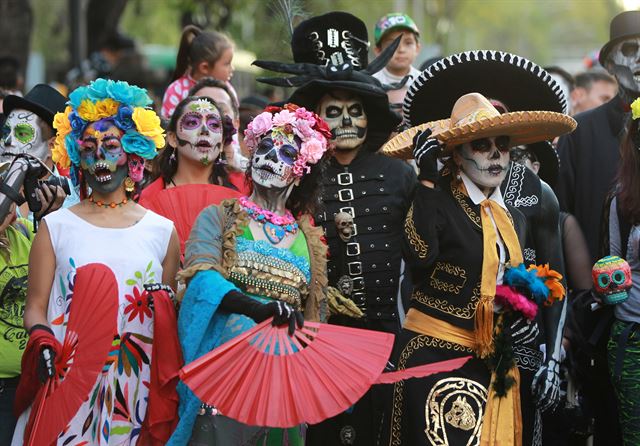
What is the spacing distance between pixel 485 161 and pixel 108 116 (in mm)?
2010

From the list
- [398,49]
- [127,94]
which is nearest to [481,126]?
[127,94]

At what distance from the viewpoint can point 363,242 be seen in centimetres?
→ 773

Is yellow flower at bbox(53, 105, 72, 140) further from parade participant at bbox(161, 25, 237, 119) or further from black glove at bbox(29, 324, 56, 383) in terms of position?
parade participant at bbox(161, 25, 237, 119)

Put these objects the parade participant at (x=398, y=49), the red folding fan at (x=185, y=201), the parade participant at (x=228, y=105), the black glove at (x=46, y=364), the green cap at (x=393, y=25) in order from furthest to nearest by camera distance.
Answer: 1. the green cap at (x=393, y=25)
2. the parade participant at (x=398, y=49)
3. the parade participant at (x=228, y=105)
4. the red folding fan at (x=185, y=201)
5. the black glove at (x=46, y=364)

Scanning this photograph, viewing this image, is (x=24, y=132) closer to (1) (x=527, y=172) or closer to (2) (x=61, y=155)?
(2) (x=61, y=155)

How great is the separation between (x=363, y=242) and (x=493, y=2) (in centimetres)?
5050

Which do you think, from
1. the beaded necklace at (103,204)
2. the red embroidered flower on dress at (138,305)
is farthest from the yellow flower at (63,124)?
the red embroidered flower on dress at (138,305)

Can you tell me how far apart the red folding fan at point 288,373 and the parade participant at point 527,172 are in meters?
1.23

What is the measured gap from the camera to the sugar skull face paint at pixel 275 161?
669 centimetres

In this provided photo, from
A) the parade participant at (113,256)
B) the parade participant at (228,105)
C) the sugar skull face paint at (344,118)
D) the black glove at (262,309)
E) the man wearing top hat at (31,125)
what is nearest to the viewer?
the black glove at (262,309)

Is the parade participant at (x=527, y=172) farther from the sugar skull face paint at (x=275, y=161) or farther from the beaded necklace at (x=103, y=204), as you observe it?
the beaded necklace at (x=103, y=204)

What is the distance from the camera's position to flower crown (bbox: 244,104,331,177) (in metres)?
6.77

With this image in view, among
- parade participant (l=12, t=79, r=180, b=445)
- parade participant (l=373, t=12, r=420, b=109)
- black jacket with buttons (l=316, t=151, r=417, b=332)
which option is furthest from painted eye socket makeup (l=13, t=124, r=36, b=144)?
parade participant (l=373, t=12, r=420, b=109)

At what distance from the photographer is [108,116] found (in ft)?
22.3
